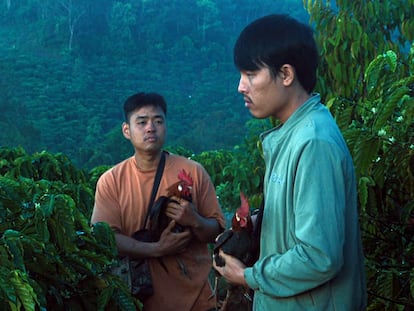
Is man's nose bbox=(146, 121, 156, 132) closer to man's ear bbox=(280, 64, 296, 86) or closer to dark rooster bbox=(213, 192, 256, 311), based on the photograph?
dark rooster bbox=(213, 192, 256, 311)

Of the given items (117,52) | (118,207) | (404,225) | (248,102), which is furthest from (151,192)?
(117,52)

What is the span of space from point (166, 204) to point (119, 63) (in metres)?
29.4

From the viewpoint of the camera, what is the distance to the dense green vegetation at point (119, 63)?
2812 cm

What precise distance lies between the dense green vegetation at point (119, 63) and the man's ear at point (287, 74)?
25256 mm

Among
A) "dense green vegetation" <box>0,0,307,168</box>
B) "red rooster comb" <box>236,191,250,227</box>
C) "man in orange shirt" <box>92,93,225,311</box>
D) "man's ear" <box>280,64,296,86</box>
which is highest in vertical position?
"man's ear" <box>280,64,296,86</box>

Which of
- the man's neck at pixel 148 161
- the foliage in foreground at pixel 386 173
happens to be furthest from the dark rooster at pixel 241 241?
the man's neck at pixel 148 161

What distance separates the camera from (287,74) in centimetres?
157

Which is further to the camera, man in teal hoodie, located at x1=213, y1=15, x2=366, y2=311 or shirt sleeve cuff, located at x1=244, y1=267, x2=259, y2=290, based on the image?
shirt sleeve cuff, located at x1=244, y1=267, x2=259, y2=290

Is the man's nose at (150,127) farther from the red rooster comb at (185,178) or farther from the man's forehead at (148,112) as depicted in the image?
the red rooster comb at (185,178)

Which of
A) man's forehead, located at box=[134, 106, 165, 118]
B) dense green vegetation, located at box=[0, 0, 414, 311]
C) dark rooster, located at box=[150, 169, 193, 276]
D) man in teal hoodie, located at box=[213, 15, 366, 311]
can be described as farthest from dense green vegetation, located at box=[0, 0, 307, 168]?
man in teal hoodie, located at box=[213, 15, 366, 311]

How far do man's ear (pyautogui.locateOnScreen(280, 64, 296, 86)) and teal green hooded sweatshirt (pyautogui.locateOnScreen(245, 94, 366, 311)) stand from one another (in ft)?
0.20

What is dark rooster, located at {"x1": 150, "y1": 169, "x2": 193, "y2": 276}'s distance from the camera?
8.40 feet

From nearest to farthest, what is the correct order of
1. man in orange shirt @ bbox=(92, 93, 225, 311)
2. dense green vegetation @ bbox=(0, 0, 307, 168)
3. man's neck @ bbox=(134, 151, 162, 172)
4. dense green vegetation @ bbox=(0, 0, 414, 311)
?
dense green vegetation @ bbox=(0, 0, 414, 311), man in orange shirt @ bbox=(92, 93, 225, 311), man's neck @ bbox=(134, 151, 162, 172), dense green vegetation @ bbox=(0, 0, 307, 168)

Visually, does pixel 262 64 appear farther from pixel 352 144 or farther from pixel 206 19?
pixel 206 19
